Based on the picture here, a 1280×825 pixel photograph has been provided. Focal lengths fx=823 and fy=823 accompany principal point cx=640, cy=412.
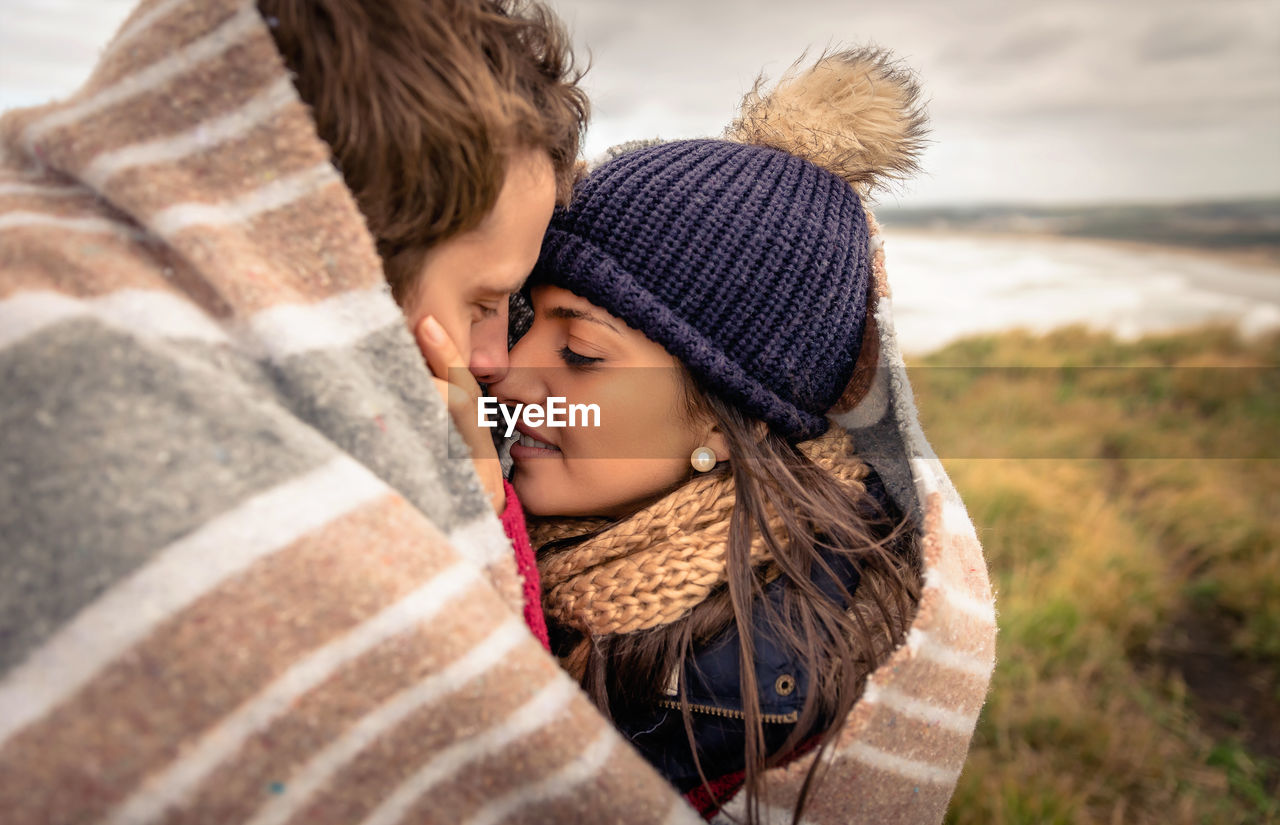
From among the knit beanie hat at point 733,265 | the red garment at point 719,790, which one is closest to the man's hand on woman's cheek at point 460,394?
the knit beanie hat at point 733,265

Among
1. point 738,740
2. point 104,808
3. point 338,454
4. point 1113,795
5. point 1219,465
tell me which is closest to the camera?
point 104,808

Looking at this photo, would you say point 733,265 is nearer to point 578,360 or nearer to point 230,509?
point 578,360

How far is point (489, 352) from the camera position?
1448mm

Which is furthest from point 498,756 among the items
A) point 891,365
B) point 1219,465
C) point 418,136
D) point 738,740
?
point 1219,465

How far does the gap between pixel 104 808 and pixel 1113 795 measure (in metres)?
3.26

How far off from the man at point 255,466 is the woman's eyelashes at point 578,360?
1.75 ft

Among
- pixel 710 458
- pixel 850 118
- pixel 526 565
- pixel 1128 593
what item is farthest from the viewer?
pixel 1128 593

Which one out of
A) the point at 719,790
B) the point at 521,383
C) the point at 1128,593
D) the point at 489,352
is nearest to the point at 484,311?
the point at 489,352

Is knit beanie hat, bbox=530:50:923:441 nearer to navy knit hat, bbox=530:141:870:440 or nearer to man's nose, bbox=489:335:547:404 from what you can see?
navy knit hat, bbox=530:141:870:440

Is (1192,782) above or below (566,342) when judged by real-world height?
below

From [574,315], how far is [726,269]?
31cm

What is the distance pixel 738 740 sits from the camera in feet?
4.57

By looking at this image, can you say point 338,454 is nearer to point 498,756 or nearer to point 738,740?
point 498,756

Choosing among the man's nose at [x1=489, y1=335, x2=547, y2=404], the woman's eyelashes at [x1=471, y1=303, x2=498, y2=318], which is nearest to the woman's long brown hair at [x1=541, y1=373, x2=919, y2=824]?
the man's nose at [x1=489, y1=335, x2=547, y2=404]
